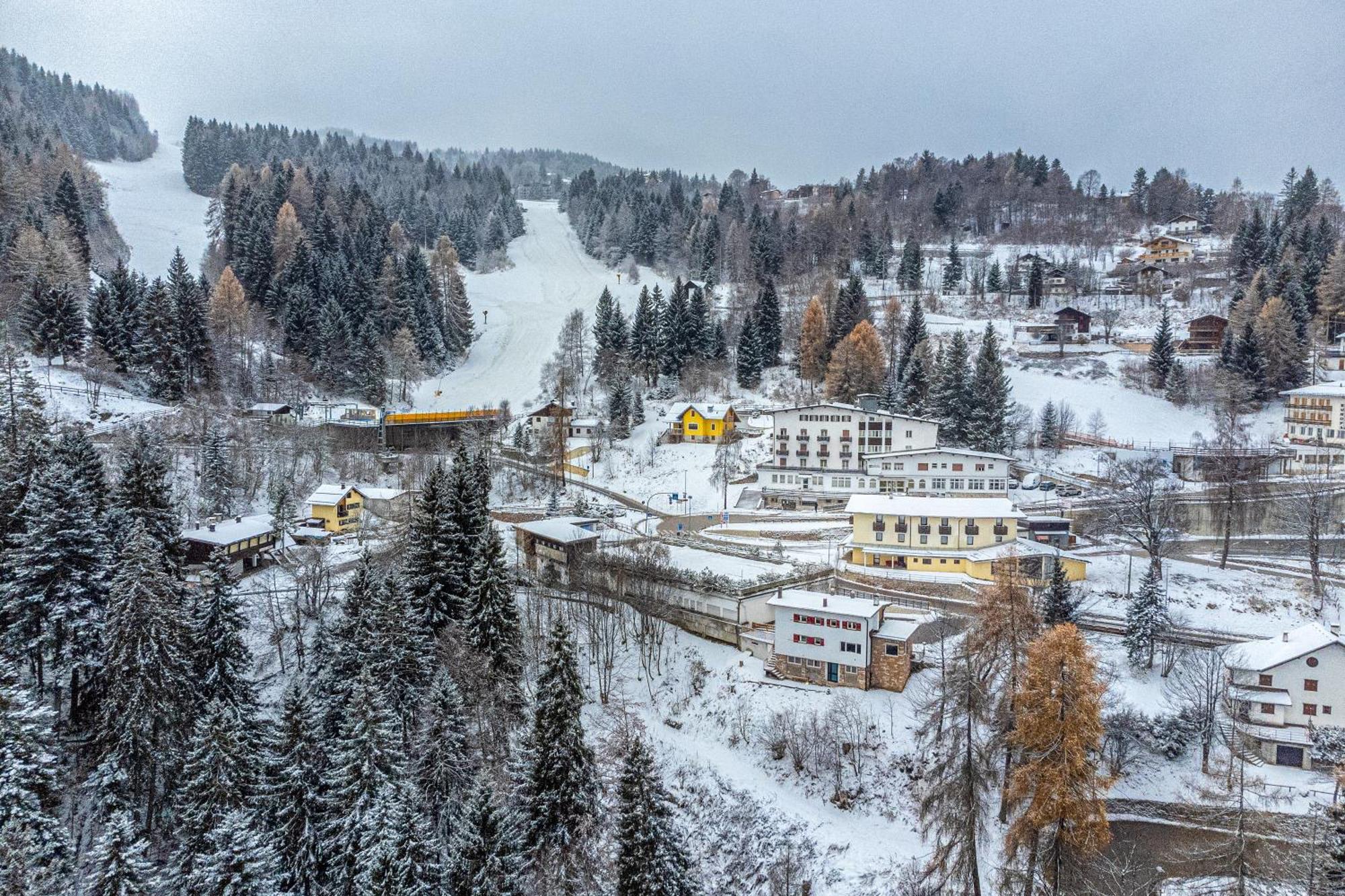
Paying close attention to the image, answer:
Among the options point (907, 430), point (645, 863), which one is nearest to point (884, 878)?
point (645, 863)

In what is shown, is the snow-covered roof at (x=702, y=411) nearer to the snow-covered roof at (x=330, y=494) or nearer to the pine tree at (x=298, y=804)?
the snow-covered roof at (x=330, y=494)

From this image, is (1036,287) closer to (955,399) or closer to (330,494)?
(955,399)

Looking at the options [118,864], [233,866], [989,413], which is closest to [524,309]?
[989,413]

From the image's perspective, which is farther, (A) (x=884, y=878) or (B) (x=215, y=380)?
(B) (x=215, y=380)

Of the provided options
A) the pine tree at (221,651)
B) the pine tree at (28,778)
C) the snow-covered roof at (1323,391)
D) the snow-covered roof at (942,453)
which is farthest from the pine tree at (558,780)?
the snow-covered roof at (1323,391)

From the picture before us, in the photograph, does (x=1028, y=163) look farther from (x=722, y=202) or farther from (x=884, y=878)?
(x=884, y=878)

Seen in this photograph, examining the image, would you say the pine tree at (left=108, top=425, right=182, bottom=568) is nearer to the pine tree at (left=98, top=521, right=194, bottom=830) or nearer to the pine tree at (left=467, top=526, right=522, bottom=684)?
the pine tree at (left=98, top=521, right=194, bottom=830)

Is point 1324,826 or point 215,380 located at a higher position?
point 215,380
